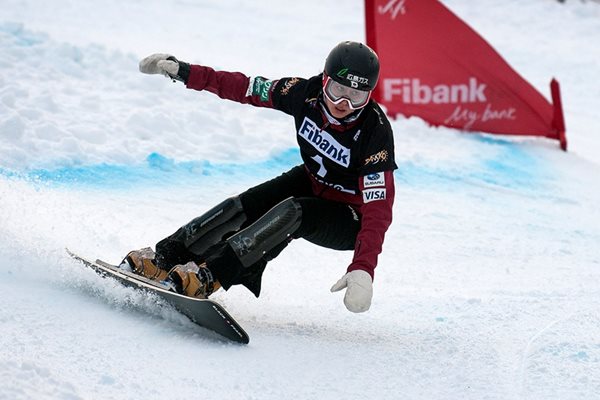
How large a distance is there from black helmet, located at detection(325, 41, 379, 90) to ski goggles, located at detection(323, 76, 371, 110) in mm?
23

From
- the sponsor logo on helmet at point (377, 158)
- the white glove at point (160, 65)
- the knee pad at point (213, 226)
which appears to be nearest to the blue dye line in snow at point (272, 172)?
the white glove at point (160, 65)

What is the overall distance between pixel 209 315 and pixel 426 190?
4.13 meters

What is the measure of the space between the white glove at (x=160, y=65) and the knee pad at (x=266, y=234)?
1.01 m

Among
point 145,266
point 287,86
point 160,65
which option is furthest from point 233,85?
point 145,266

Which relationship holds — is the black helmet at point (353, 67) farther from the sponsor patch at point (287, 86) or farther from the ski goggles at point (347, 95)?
the sponsor patch at point (287, 86)

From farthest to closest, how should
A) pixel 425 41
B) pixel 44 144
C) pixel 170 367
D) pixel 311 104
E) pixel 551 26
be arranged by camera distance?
1. pixel 551 26
2. pixel 425 41
3. pixel 44 144
4. pixel 311 104
5. pixel 170 367

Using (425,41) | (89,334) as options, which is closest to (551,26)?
(425,41)

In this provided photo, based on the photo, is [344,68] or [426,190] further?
[426,190]

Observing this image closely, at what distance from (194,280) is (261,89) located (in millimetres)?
1111

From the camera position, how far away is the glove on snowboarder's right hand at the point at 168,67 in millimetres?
4199

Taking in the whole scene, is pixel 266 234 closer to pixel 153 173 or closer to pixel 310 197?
pixel 310 197

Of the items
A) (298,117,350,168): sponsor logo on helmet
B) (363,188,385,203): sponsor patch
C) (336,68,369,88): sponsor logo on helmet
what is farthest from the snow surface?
Result: (336,68,369,88): sponsor logo on helmet

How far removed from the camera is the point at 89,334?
3340 mm

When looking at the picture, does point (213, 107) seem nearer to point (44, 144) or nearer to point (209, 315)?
point (44, 144)
